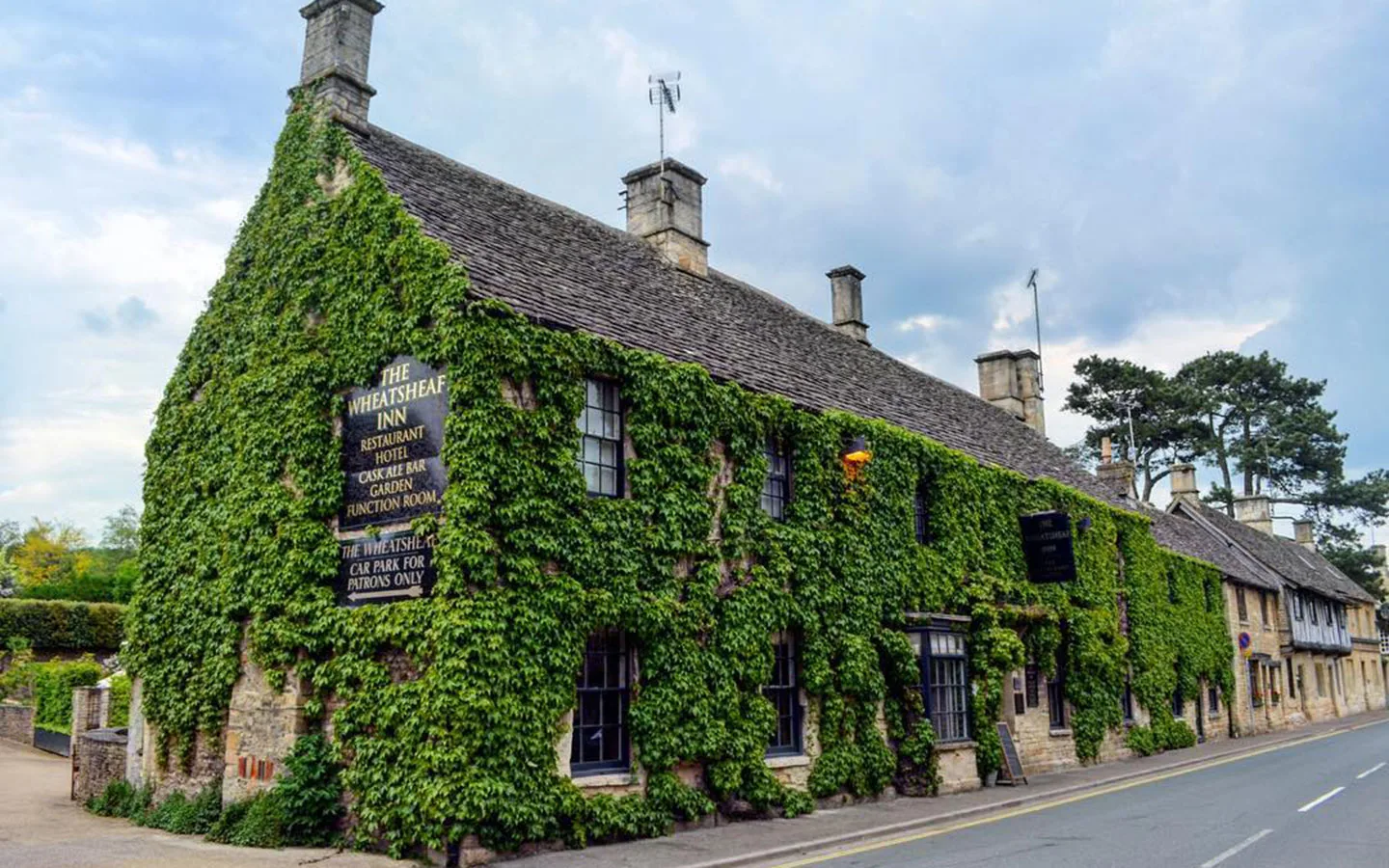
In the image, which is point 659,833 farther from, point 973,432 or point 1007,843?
point 973,432

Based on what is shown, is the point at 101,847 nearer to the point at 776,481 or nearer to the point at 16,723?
the point at 776,481

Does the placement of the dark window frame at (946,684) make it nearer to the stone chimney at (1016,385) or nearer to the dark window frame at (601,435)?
the dark window frame at (601,435)

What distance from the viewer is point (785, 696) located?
53.9 ft

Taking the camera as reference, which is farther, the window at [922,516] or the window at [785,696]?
the window at [922,516]

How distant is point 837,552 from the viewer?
1762cm

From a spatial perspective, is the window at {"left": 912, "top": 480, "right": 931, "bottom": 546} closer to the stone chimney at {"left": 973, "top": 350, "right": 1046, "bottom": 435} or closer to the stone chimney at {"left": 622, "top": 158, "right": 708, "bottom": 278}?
the stone chimney at {"left": 622, "top": 158, "right": 708, "bottom": 278}

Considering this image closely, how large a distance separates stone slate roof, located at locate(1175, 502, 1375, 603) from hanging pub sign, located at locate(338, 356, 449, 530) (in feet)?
139

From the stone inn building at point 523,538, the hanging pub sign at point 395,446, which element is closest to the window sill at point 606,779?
the stone inn building at point 523,538

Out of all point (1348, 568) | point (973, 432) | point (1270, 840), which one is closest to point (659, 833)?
point (1270, 840)

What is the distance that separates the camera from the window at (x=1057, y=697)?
937 inches

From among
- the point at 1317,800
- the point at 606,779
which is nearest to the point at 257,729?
the point at 606,779

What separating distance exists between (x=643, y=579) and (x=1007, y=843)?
5.41 meters

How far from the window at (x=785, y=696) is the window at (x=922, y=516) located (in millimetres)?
4873

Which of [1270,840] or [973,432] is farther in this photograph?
[973,432]
